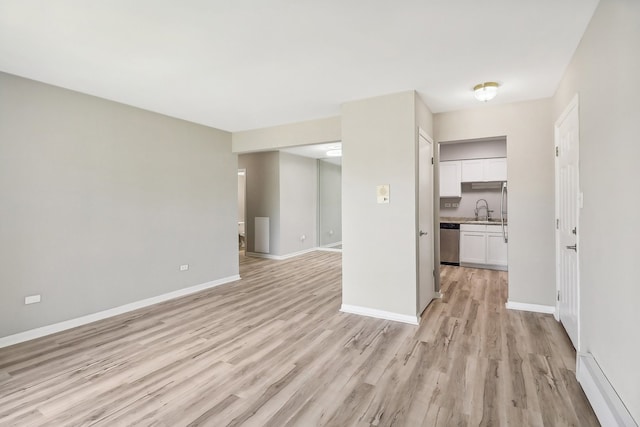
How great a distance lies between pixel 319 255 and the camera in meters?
7.82

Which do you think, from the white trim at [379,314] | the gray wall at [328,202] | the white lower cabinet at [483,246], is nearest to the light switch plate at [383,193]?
the white trim at [379,314]

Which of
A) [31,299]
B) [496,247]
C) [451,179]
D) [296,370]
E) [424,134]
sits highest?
[424,134]

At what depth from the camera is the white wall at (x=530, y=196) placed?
3662mm

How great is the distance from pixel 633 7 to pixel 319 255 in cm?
686

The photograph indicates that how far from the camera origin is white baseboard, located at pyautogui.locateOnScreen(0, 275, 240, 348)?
2998 mm

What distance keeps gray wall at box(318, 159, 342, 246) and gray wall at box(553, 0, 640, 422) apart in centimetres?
676

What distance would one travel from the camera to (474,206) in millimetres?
6797

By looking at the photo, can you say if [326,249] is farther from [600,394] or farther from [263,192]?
[600,394]

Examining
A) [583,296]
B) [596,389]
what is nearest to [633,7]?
[583,296]

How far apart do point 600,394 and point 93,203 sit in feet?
15.7

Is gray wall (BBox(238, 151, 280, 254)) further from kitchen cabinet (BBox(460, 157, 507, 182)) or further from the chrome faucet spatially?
the chrome faucet

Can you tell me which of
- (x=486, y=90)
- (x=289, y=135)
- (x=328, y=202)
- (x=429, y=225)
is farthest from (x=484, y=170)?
(x=328, y=202)

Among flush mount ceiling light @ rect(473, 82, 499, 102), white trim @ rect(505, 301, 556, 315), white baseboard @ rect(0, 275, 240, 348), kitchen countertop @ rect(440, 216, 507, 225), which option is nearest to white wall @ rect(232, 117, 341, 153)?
flush mount ceiling light @ rect(473, 82, 499, 102)

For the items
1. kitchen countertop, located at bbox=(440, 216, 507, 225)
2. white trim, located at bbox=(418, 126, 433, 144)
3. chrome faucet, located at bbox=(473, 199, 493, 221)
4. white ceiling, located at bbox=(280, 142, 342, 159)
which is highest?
white ceiling, located at bbox=(280, 142, 342, 159)
